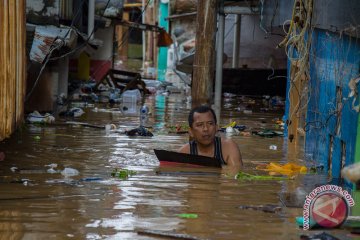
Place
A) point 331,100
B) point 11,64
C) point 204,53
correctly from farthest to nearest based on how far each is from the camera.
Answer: point 204,53 → point 11,64 → point 331,100

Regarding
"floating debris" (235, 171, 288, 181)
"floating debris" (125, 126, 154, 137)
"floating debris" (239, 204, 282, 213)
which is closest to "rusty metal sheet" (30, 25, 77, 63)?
"floating debris" (125, 126, 154, 137)

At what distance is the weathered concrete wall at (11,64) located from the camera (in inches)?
418

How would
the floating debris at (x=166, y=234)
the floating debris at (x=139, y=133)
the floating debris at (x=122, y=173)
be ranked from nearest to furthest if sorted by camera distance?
the floating debris at (x=166, y=234) < the floating debris at (x=122, y=173) < the floating debris at (x=139, y=133)

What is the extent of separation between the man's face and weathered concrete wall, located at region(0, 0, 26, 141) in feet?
7.82

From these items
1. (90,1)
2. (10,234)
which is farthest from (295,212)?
(90,1)

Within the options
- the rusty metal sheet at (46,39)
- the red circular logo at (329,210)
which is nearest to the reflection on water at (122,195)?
the red circular logo at (329,210)

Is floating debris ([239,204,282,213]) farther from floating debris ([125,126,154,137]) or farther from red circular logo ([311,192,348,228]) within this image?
floating debris ([125,126,154,137])

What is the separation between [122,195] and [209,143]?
1919 millimetres

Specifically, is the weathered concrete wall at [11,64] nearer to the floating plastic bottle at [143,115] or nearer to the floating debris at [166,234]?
the floating debris at [166,234]

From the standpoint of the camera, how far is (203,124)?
33.6 feet

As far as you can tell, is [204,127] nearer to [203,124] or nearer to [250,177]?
[203,124]

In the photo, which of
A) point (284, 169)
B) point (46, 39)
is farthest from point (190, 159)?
point (46, 39)

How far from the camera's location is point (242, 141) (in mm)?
15852

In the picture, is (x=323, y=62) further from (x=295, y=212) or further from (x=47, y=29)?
(x=47, y=29)
